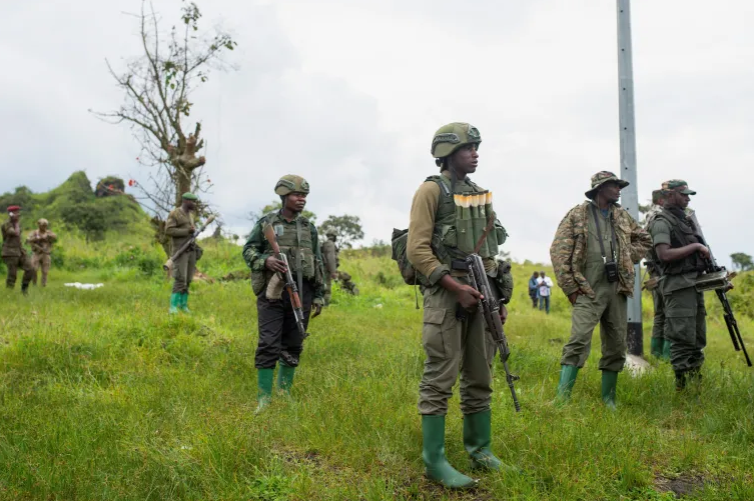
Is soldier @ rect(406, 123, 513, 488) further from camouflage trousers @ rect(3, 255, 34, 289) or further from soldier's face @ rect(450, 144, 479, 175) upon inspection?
camouflage trousers @ rect(3, 255, 34, 289)

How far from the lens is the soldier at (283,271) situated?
5.54 m

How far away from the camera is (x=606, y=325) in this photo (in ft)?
18.6

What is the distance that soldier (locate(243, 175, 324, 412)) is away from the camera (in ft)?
18.2

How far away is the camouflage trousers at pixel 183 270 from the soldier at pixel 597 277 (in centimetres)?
640

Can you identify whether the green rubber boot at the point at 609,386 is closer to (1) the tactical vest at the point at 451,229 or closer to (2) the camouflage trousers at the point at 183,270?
(1) the tactical vest at the point at 451,229

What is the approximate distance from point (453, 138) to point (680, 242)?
3381 millimetres

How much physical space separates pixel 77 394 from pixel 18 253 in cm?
838

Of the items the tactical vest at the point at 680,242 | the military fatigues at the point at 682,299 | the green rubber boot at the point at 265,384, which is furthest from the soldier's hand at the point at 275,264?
the tactical vest at the point at 680,242

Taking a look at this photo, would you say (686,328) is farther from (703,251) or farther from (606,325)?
(606,325)


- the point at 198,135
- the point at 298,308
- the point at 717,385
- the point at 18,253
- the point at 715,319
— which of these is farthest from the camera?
the point at 715,319

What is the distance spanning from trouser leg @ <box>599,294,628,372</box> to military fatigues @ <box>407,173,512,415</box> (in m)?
2.14

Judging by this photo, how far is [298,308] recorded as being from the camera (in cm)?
558

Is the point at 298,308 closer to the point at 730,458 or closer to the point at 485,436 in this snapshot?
the point at 485,436

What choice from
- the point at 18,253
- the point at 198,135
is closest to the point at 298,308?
the point at 18,253
